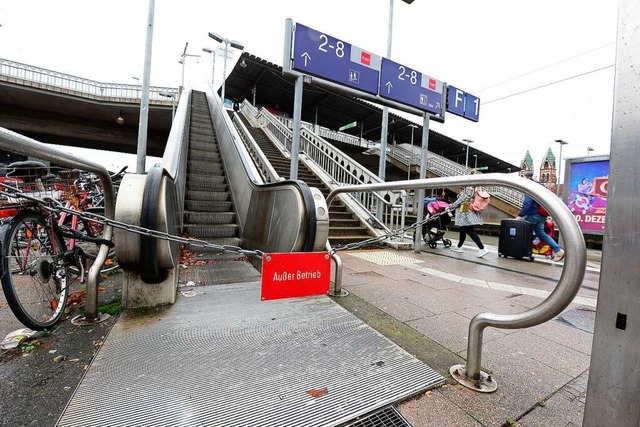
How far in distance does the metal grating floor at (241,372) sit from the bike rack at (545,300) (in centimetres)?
24

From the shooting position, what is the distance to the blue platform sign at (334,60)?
17.4 ft

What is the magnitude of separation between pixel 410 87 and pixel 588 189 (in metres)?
4.67

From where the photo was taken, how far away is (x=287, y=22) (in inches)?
202

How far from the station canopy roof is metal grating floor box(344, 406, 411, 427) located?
16.3 meters

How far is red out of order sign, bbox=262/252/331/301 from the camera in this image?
7.01 ft

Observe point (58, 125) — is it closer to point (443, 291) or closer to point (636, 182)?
point (443, 291)

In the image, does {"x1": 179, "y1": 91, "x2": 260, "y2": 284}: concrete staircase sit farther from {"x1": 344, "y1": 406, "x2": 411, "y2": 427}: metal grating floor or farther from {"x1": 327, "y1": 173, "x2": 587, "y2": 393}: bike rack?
{"x1": 327, "y1": 173, "x2": 587, "y2": 393}: bike rack

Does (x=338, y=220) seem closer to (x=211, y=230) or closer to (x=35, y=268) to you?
(x=211, y=230)

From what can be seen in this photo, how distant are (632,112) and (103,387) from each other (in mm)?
2731

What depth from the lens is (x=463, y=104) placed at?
25.1 ft

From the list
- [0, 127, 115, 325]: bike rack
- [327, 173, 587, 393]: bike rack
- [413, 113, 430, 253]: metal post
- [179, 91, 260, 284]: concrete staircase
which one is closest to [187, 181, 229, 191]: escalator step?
[179, 91, 260, 284]: concrete staircase

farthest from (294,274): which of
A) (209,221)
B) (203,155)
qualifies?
(203,155)

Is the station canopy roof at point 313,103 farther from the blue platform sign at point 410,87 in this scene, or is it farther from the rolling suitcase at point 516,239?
the rolling suitcase at point 516,239

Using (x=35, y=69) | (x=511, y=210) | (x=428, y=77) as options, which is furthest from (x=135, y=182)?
(x=35, y=69)
